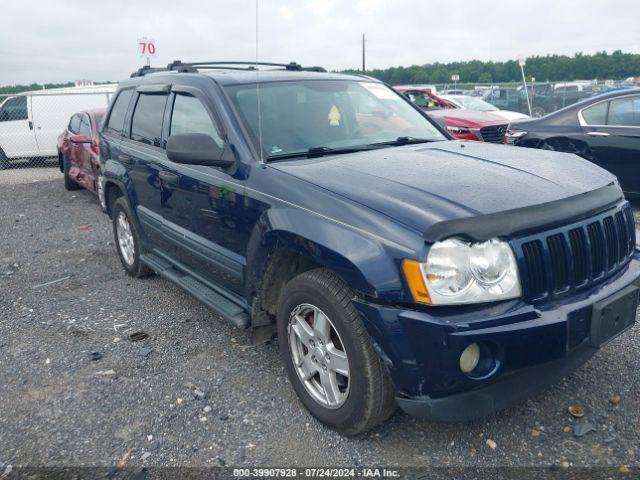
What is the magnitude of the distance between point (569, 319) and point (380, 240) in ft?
2.80

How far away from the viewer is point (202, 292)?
3.81 meters

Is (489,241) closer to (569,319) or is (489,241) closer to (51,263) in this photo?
(569,319)

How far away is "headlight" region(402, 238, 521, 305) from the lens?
89.8 inches

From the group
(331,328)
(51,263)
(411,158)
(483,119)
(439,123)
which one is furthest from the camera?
(483,119)

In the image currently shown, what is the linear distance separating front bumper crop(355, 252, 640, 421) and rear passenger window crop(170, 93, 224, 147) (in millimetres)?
1752

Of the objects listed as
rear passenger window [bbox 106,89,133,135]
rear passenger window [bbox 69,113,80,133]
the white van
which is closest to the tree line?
the white van

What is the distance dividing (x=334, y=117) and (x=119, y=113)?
98.4 inches

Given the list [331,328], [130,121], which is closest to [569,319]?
[331,328]

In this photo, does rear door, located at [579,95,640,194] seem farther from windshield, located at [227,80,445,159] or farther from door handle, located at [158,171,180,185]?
door handle, located at [158,171,180,185]

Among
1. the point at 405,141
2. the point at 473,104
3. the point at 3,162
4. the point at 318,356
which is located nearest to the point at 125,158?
the point at 405,141

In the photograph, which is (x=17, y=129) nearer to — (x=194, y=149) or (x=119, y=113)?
(x=119, y=113)

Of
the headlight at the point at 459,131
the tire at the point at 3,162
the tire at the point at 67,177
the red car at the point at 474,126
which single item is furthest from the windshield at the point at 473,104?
the tire at the point at 3,162

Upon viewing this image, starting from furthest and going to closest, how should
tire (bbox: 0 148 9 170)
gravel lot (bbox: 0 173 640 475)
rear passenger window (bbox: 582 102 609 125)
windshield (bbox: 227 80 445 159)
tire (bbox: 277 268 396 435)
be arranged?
tire (bbox: 0 148 9 170) → rear passenger window (bbox: 582 102 609 125) → windshield (bbox: 227 80 445 159) → gravel lot (bbox: 0 173 640 475) → tire (bbox: 277 268 396 435)

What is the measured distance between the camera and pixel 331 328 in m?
2.78
